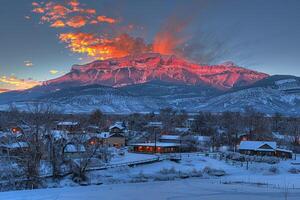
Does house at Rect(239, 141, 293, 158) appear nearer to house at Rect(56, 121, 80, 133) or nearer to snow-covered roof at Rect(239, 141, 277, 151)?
snow-covered roof at Rect(239, 141, 277, 151)

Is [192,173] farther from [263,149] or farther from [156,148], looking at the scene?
[263,149]

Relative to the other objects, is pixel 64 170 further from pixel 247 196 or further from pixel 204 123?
pixel 204 123

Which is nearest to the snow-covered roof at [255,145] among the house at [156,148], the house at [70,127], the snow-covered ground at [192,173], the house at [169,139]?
the snow-covered ground at [192,173]

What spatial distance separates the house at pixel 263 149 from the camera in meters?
65.0

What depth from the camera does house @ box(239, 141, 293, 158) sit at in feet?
213

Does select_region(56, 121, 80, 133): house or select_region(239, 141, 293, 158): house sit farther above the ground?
select_region(56, 121, 80, 133): house

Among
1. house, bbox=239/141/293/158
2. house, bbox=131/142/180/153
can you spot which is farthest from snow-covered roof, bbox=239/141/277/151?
house, bbox=131/142/180/153

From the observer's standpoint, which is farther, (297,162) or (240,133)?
(240,133)

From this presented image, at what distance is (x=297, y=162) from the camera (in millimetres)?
56281

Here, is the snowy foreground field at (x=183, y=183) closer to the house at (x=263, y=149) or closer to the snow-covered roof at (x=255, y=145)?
the house at (x=263, y=149)

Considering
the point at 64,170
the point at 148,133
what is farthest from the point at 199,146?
the point at 64,170

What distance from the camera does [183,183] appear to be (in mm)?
28000

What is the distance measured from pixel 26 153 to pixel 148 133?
2242 inches

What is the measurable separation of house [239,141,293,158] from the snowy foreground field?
24.3 feet
